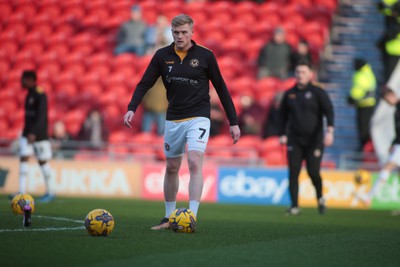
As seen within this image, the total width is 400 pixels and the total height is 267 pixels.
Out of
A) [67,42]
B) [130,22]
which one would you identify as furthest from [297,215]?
[67,42]

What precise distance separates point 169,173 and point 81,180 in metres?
11.5

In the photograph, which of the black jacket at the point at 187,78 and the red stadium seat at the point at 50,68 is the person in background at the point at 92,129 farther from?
the black jacket at the point at 187,78

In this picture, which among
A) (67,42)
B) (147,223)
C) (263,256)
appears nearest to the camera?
(263,256)

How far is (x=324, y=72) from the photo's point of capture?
2236 centimetres

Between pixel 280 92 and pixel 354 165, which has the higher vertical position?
pixel 280 92

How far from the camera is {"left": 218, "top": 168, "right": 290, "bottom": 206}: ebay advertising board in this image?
1972 cm

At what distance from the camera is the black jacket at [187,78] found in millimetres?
9414

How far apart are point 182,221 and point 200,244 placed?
0.95m

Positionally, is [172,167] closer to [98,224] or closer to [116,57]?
[98,224]

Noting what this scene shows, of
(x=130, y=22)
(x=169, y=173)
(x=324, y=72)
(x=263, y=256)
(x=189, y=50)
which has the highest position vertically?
(x=130, y=22)

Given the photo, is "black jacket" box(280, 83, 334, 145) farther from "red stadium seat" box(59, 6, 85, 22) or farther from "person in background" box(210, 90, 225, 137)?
"red stadium seat" box(59, 6, 85, 22)

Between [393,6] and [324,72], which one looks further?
[324,72]

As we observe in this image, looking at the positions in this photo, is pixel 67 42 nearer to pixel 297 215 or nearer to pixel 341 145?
pixel 341 145

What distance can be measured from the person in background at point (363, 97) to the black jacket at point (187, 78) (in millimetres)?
10791
